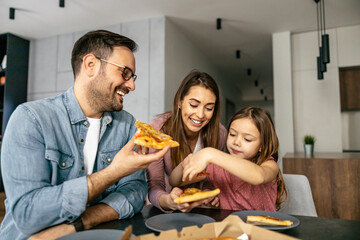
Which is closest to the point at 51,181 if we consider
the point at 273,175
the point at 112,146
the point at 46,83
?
the point at 112,146

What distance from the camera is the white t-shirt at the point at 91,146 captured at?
4.35 feet

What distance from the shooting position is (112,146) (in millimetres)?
1403

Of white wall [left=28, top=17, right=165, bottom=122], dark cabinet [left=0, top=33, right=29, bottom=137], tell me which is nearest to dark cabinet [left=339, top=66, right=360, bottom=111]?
white wall [left=28, top=17, right=165, bottom=122]

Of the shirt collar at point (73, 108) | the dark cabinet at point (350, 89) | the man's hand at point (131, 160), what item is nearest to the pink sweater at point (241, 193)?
the man's hand at point (131, 160)

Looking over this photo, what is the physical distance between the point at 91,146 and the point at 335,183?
3017mm

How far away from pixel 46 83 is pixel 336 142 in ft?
17.0

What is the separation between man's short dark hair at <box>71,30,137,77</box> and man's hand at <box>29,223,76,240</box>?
0.80 m

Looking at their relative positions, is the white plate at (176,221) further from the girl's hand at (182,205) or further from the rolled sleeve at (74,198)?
the rolled sleeve at (74,198)

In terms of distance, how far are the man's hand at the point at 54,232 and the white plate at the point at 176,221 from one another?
302 mm

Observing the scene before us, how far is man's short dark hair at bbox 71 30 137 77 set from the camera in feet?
4.54

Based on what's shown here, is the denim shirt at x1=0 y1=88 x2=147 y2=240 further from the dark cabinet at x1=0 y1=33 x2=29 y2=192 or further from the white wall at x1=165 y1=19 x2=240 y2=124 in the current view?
the dark cabinet at x1=0 y1=33 x2=29 y2=192

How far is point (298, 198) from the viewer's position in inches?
65.6

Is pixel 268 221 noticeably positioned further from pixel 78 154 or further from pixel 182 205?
pixel 78 154

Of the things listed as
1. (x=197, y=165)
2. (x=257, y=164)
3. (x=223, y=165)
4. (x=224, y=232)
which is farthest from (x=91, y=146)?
(x=257, y=164)
